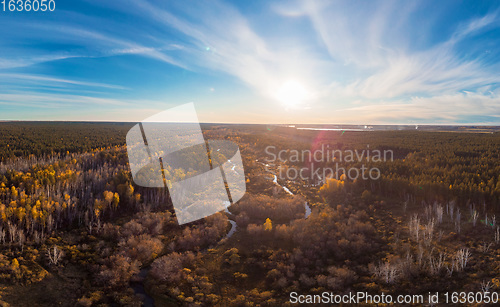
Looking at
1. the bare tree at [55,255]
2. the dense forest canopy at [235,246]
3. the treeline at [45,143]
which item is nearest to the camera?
the dense forest canopy at [235,246]

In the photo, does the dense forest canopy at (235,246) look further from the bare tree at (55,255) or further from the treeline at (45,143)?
the treeline at (45,143)

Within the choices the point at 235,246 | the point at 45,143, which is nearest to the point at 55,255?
the point at 235,246

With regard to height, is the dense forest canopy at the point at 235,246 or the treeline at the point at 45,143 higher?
the treeline at the point at 45,143

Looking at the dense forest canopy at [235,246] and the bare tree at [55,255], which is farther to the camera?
the bare tree at [55,255]

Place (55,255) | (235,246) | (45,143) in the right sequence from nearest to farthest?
(55,255)
(235,246)
(45,143)

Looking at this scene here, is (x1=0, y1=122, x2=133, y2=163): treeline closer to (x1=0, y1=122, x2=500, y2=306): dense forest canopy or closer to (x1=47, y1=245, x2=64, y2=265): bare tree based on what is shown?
(x1=0, y1=122, x2=500, y2=306): dense forest canopy

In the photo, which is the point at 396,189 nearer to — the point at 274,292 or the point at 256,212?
the point at 256,212

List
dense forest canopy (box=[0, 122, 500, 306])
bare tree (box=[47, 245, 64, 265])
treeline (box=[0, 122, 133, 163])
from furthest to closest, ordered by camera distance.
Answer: treeline (box=[0, 122, 133, 163])
bare tree (box=[47, 245, 64, 265])
dense forest canopy (box=[0, 122, 500, 306])

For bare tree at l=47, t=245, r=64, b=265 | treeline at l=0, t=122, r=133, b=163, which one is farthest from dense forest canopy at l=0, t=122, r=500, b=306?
treeline at l=0, t=122, r=133, b=163

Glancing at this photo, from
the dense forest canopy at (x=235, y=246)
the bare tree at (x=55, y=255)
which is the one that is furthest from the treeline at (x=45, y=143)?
the bare tree at (x=55, y=255)

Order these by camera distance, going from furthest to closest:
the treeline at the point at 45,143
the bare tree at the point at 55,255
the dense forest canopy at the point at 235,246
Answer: the treeline at the point at 45,143, the bare tree at the point at 55,255, the dense forest canopy at the point at 235,246

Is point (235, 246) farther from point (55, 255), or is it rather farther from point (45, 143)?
point (45, 143)
